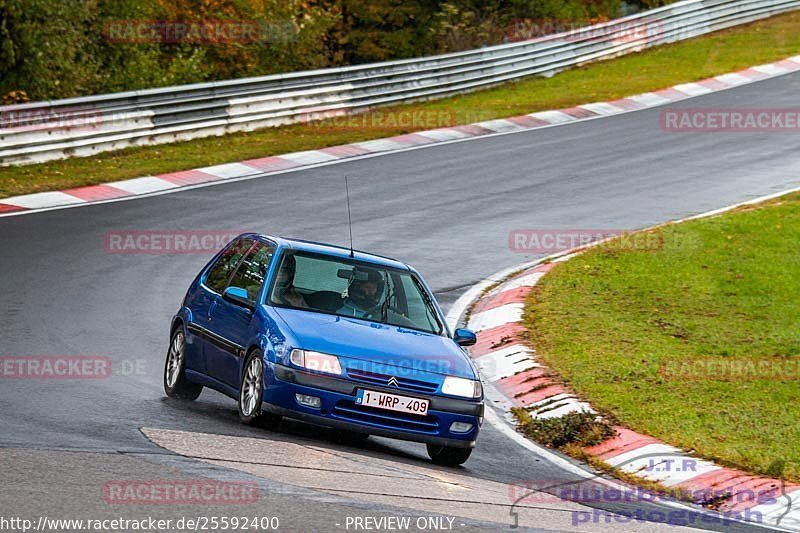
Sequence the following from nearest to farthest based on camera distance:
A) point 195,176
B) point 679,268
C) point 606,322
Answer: point 606,322, point 679,268, point 195,176

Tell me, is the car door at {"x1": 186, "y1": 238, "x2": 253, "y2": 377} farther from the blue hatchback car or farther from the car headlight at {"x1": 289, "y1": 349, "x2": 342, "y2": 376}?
the car headlight at {"x1": 289, "y1": 349, "x2": 342, "y2": 376}

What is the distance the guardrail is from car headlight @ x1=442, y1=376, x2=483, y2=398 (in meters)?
14.4

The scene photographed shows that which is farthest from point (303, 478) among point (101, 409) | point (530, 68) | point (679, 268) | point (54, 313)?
point (530, 68)

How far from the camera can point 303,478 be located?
25.0ft

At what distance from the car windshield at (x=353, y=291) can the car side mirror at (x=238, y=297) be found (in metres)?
0.19

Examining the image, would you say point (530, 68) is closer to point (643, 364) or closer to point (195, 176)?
point (195, 176)

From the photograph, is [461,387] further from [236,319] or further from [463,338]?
[236,319]

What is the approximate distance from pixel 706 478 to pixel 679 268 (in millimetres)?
7182

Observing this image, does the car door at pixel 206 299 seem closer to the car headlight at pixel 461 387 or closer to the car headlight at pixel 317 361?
the car headlight at pixel 317 361

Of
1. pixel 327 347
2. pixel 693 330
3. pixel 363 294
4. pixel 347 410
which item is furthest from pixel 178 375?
pixel 693 330

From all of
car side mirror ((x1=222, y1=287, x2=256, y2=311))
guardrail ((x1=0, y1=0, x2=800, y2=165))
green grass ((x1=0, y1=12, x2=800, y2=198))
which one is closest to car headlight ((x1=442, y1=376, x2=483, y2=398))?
car side mirror ((x1=222, y1=287, x2=256, y2=311))

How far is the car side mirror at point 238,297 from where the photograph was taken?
995cm

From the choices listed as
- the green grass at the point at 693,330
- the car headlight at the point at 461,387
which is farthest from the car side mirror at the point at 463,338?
the green grass at the point at 693,330

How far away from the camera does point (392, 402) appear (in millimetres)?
9086
